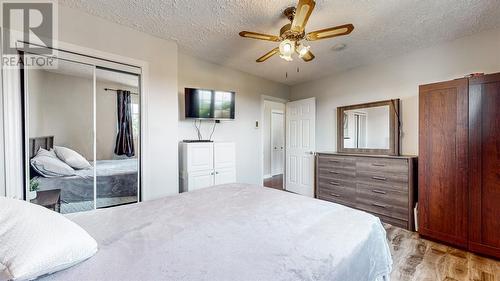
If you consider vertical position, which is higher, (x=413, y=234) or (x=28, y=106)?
(x=28, y=106)

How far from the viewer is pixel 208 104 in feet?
10.3

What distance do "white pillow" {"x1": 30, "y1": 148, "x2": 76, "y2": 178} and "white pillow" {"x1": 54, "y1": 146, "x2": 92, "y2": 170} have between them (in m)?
0.04

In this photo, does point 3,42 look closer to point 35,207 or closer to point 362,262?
point 35,207

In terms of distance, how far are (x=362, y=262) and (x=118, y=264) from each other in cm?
111

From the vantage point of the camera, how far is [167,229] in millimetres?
1141

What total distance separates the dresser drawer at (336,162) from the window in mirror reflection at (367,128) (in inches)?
15.8

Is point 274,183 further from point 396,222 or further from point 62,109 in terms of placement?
point 62,109

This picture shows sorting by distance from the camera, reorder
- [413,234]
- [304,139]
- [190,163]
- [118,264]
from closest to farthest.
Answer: [118,264] → [413,234] → [190,163] → [304,139]

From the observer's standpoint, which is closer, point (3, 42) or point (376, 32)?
point (3, 42)

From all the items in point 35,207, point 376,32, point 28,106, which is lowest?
point 35,207

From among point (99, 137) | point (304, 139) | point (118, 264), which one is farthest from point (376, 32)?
point (99, 137)

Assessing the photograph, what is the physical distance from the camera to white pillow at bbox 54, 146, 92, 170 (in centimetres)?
206

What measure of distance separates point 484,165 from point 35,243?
131 inches

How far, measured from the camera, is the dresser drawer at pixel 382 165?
8.92 feet
